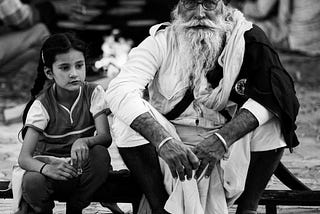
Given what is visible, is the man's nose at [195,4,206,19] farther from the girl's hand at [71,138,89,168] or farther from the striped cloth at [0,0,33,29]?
the striped cloth at [0,0,33,29]

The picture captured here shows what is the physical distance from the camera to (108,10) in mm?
11711

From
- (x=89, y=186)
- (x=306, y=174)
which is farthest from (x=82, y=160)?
(x=306, y=174)

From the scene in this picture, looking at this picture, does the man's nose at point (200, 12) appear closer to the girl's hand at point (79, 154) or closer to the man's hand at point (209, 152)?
the man's hand at point (209, 152)

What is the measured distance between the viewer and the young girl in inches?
183

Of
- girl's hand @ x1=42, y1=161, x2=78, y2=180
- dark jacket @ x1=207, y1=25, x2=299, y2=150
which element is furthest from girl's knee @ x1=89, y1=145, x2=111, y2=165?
dark jacket @ x1=207, y1=25, x2=299, y2=150

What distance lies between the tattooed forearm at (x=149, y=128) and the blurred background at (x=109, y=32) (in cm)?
410

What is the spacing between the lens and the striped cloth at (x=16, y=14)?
31.4 ft

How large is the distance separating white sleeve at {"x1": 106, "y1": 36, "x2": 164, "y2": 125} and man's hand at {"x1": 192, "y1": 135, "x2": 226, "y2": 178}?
0.37 metres

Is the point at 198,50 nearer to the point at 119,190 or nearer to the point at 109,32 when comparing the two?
the point at 119,190

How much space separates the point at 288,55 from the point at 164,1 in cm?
187

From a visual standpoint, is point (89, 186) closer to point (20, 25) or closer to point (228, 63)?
point (228, 63)

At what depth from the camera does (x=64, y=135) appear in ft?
16.0

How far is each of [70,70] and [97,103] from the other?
0.24 metres

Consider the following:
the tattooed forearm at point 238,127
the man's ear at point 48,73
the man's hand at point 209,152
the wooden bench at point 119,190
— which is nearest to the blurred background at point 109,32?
the man's ear at point 48,73
